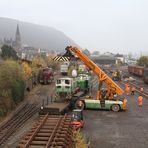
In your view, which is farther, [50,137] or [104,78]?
[104,78]

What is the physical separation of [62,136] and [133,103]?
22.4 m

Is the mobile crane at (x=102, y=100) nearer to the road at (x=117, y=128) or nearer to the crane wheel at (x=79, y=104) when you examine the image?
the crane wheel at (x=79, y=104)

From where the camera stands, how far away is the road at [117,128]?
20094 millimetres

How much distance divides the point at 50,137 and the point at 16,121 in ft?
39.1

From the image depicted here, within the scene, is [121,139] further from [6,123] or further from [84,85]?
[84,85]

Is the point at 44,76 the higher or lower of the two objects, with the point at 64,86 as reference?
higher

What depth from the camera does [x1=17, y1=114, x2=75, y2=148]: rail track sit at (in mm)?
14609

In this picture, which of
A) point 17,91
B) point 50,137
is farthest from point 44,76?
point 50,137

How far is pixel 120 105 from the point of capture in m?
31.2

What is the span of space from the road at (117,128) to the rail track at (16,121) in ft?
16.7

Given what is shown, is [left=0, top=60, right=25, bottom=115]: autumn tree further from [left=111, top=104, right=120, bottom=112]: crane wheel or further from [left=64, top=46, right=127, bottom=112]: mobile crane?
[left=111, top=104, right=120, bottom=112]: crane wheel

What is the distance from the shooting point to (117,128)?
953 inches

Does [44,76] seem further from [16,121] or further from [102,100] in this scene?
[16,121]

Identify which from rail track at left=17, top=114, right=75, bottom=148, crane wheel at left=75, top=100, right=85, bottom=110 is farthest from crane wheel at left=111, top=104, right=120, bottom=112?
rail track at left=17, top=114, right=75, bottom=148
